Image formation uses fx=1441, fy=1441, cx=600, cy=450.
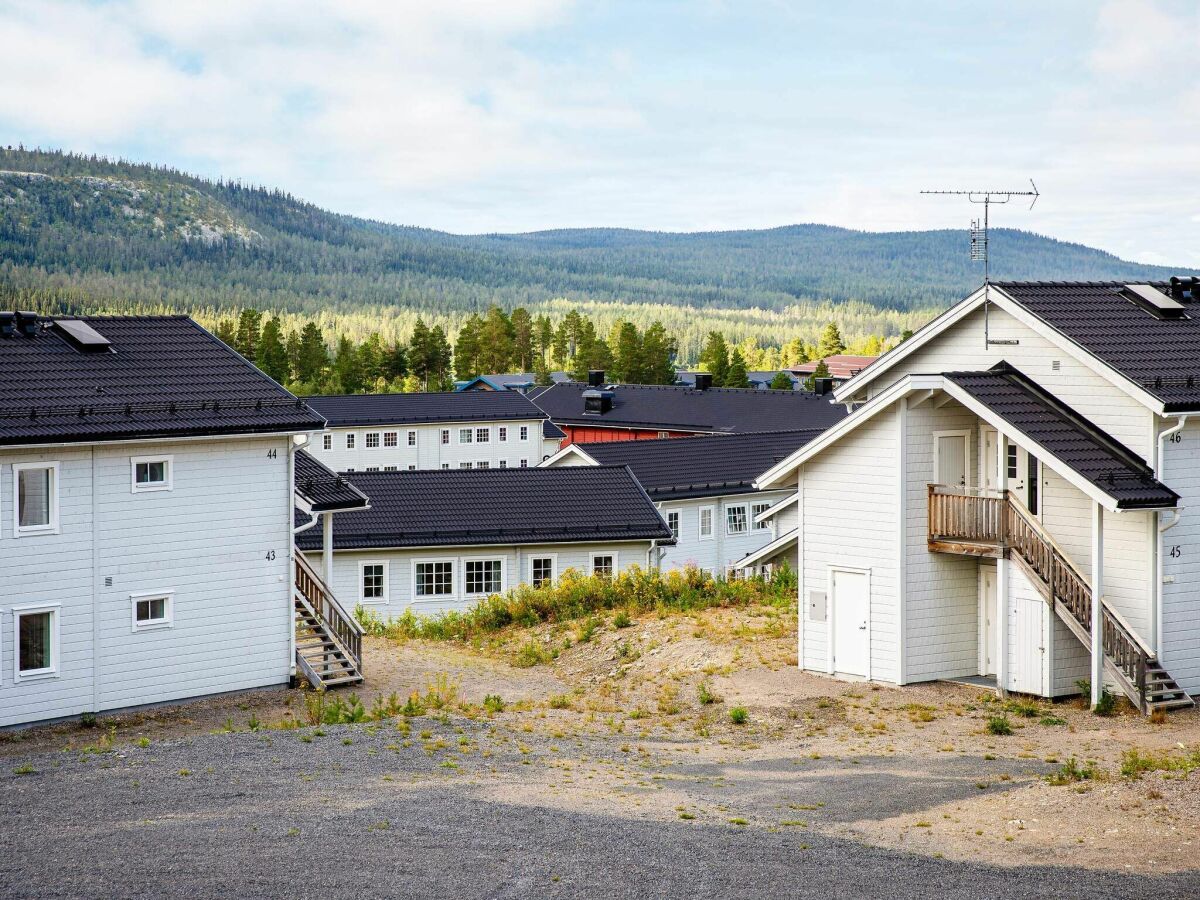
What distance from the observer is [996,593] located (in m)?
23.6

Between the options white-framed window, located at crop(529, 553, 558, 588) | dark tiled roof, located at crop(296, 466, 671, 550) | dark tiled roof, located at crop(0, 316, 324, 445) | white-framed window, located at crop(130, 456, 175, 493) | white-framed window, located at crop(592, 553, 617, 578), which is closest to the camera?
dark tiled roof, located at crop(0, 316, 324, 445)

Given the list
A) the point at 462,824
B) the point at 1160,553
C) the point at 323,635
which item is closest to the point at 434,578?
the point at 323,635

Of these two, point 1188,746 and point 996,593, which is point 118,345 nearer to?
point 996,593

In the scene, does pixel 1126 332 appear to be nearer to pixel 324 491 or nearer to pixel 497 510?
pixel 324 491

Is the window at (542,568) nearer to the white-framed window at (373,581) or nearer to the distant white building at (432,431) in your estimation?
the white-framed window at (373,581)

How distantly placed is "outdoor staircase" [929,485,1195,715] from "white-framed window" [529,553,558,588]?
694 inches

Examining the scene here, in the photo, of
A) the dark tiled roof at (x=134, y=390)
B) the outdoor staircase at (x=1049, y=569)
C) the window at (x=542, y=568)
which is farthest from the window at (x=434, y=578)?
the outdoor staircase at (x=1049, y=569)

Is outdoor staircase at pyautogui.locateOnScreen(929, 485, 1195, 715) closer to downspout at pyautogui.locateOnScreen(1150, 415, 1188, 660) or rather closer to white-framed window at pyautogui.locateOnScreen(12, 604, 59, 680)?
downspout at pyautogui.locateOnScreen(1150, 415, 1188, 660)

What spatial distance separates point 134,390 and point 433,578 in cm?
1617

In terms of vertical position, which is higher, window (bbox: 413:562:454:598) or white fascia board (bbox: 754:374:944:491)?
white fascia board (bbox: 754:374:944:491)

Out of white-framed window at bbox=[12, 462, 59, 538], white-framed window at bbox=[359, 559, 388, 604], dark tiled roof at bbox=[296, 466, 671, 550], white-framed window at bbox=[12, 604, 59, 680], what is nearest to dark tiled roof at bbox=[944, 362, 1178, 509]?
white-framed window at bbox=[12, 462, 59, 538]

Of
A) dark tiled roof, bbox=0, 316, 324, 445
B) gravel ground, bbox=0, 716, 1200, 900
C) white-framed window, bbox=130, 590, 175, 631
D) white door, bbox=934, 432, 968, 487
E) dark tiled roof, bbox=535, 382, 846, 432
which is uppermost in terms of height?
dark tiled roof, bbox=535, 382, 846, 432

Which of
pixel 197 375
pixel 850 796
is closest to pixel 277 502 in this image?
pixel 197 375

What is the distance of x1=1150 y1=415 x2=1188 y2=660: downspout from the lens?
848 inches
